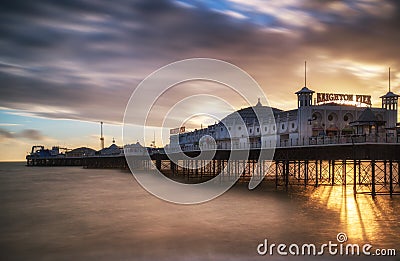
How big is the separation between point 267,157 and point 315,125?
11.4 m

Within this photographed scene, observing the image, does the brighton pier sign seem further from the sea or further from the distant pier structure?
the sea

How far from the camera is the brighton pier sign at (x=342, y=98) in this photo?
55156mm

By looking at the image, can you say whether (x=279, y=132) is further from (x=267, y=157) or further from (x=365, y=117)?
(x=365, y=117)

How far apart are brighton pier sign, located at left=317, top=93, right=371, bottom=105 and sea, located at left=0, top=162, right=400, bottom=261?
18440 millimetres

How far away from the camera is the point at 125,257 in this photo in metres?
19.2

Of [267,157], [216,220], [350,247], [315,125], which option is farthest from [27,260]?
[315,125]
